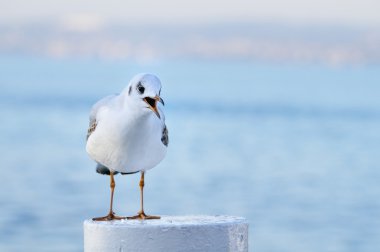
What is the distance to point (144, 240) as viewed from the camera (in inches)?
212

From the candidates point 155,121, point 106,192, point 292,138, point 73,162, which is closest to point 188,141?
point 292,138

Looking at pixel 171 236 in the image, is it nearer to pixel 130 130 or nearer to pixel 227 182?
pixel 130 130

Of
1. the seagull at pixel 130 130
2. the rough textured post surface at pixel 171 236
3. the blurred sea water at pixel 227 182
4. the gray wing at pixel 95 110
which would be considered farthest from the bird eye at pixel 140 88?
the blurred sea water at pixel 227 182

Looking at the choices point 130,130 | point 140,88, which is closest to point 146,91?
point 140,88

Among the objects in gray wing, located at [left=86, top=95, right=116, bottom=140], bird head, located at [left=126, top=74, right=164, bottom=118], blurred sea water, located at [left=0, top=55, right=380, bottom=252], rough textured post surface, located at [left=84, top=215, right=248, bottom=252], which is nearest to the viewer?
rough textured post surface, located at [left=84, top=215, right=248, bottom=252]

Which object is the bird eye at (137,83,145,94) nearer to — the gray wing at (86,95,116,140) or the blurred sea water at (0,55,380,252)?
the gray wing at (86,95,116,140)

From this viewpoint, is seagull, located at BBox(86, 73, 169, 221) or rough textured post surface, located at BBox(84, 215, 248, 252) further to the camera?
seagull, located at BBox(86, 73, 169, 221)

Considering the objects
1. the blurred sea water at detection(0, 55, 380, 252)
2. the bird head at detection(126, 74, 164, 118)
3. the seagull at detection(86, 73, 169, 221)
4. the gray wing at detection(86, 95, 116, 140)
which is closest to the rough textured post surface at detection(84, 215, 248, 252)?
the seagull at detection(86, 73, 169, 221)

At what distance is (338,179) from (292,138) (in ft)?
65.7

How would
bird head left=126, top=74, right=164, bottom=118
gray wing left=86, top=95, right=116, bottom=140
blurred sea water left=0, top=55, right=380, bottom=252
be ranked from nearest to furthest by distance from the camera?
bird head left=126, top=74, right=164, bottom=118, gray wing left=86, top=95, right=116, bottom=140, blurred sea water left=0, top=55, right=380, bottom=252

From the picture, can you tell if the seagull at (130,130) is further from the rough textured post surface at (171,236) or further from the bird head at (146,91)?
the rough textured post surface at (171,236)

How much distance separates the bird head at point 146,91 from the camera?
216 inches

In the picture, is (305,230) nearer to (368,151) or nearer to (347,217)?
(347,217)

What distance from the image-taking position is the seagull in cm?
557
